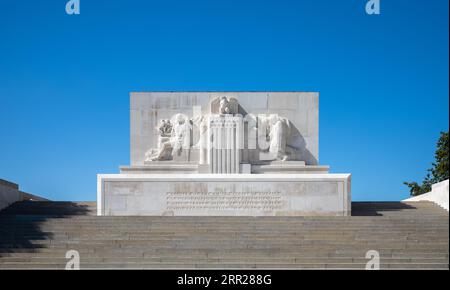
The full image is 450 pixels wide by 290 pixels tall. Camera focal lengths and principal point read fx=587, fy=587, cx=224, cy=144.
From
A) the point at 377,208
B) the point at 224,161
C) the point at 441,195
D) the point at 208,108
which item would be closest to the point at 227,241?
the point at 224,161

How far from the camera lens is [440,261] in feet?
46.2

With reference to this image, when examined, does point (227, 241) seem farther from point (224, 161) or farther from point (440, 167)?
point (440, 167)

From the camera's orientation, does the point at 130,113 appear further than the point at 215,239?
Yes

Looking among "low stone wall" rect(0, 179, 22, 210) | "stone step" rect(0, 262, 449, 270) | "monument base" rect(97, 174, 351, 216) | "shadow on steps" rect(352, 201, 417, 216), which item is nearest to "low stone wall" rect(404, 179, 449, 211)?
"shadow on steps" rect(352, 201, 417, 216)

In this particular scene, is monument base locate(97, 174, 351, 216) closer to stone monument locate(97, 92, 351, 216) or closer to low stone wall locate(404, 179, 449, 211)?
stone monument locate(97, 92, 351, 216)

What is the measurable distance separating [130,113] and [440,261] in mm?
13261

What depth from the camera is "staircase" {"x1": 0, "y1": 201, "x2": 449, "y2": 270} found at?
13859 millimetres

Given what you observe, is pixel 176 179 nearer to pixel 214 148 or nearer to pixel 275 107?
pixel 214 148

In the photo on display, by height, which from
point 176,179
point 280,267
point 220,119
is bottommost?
point 280,267

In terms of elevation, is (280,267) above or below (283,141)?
below

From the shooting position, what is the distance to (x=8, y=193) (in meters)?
21.0

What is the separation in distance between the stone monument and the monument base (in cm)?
3
